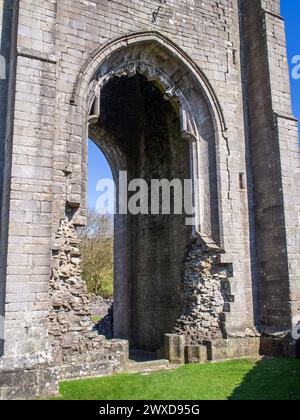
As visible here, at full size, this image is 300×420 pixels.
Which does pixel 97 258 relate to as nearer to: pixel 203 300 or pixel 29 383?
pixel 203 300

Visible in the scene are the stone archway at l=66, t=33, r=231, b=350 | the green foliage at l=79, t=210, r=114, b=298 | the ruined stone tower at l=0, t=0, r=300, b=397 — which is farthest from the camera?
the green foliage at l=79, t=210, r=114, b=298

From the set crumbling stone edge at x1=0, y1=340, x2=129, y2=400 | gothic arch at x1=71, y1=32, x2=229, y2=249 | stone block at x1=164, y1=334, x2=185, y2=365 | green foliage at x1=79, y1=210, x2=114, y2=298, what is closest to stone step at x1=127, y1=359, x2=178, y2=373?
stone block at x1=164, y1=334, x2=185, y2=365

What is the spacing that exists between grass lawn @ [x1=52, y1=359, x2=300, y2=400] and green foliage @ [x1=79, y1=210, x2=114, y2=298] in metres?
17.8

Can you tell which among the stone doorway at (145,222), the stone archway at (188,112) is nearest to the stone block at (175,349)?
the stone archway at (188,112)

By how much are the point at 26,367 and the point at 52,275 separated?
1.75 metres

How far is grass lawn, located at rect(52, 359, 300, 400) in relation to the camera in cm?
626

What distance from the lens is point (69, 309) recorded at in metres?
7.71

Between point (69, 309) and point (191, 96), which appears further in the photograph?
point (191, 96)

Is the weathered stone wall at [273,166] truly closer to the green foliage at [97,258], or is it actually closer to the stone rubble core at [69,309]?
the stone rubble core at [69,309]

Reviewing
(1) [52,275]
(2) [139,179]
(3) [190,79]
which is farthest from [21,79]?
(2) [139,179]

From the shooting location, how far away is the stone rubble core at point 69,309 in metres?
7.50

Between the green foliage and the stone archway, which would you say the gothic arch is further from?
the green foliage

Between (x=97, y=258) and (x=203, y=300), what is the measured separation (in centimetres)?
1702

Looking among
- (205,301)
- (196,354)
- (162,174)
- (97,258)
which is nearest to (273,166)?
(205,301)
